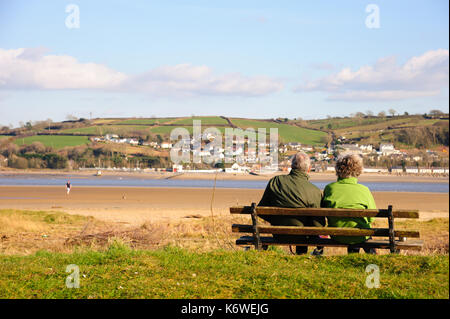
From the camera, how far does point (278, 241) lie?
6.75m

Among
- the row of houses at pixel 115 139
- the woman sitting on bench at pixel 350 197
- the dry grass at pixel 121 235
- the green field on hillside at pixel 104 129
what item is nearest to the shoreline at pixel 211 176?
the row of houses at pixel 115 139

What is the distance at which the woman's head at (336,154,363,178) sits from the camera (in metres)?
6.45

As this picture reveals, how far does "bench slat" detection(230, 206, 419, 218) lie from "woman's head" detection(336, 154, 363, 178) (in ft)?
2.03

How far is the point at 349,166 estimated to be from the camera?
647cm

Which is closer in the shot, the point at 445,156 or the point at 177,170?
the point at 177,170

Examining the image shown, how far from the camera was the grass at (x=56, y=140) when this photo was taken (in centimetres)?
8319

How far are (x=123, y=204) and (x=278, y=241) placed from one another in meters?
23.8

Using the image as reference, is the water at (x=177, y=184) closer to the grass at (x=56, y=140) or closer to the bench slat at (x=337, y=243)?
the grass at (x=56, y=140)

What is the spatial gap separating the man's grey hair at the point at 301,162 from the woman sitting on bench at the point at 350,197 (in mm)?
424

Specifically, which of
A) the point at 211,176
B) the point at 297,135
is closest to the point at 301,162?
the point at 211,176

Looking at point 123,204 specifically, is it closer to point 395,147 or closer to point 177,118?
point 395,147

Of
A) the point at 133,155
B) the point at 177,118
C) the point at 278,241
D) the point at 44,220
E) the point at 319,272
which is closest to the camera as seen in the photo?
the point at 319,272
